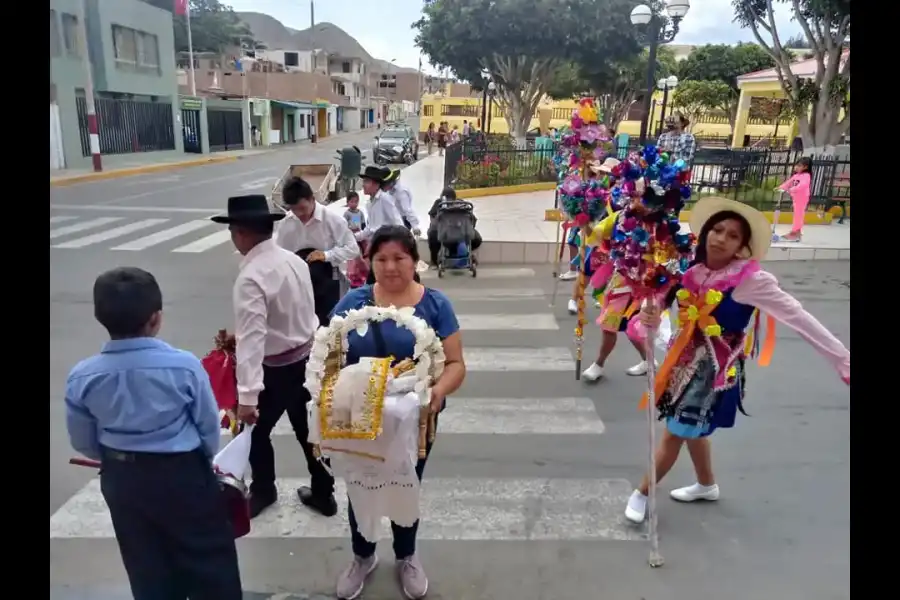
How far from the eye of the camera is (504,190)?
53.5 feet

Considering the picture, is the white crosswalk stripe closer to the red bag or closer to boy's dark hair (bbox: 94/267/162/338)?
the red bag

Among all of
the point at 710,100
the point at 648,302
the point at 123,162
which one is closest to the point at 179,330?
the point at 648,302

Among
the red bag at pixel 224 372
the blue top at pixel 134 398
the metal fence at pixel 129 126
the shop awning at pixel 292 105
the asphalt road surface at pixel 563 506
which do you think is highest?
the shop awning at pixel 292 105

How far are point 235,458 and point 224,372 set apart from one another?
26.0 inches

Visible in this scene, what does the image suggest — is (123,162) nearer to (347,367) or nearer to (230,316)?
(230,316)

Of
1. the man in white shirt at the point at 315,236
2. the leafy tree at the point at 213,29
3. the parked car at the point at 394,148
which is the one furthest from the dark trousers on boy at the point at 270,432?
the leafy tree at the point at 213,29

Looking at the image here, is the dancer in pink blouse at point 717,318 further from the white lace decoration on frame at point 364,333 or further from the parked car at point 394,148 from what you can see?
the parked car at point 394,148

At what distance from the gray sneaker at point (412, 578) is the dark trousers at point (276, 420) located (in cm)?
71

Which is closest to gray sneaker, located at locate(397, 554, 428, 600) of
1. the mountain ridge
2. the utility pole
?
the utility pole

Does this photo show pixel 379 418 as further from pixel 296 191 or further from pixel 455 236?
pixel 455 236

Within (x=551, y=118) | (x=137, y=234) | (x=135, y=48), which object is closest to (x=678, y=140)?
(x=137, y=234)

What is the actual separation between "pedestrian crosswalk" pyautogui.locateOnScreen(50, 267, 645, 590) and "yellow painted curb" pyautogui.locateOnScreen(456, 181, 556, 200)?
10033 mm

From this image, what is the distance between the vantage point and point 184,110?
97.1ft

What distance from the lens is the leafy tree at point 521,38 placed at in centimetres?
1961
